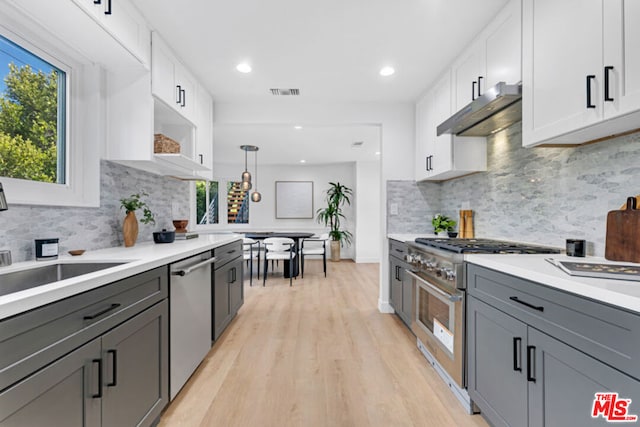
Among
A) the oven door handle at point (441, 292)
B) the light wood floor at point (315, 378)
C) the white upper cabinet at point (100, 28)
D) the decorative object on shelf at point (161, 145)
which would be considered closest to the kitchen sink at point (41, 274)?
the light wood floor at point (315, 378)

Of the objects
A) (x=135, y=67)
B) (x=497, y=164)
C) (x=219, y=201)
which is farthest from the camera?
(x=219, y=201)

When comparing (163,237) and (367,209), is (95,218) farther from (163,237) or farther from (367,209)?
(367,209)

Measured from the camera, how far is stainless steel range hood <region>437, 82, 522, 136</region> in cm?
180

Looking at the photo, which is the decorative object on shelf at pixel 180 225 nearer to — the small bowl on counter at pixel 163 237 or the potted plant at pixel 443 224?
the small bowl on counter at pixel 163 237

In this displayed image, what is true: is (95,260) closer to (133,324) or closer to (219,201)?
(133,324)

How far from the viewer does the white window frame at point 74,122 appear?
5.35 ft

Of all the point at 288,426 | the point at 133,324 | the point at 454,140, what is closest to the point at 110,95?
the point at 133,324

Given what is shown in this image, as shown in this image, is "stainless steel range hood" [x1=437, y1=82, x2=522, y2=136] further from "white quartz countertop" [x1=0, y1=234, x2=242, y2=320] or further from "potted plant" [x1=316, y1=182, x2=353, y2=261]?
"potted plant" [x1=316, y1=182, x2=353, y2=261]

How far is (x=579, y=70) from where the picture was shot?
4.56 feet

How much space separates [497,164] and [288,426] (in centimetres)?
245

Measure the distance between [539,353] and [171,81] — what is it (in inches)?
113

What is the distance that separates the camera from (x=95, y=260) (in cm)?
160

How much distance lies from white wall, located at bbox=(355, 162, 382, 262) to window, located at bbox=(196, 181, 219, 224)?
11.6 ft

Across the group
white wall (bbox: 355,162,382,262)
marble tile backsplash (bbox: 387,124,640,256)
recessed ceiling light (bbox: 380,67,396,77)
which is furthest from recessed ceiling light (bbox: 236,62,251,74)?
white wall (bbox: 355,162,382,262)
